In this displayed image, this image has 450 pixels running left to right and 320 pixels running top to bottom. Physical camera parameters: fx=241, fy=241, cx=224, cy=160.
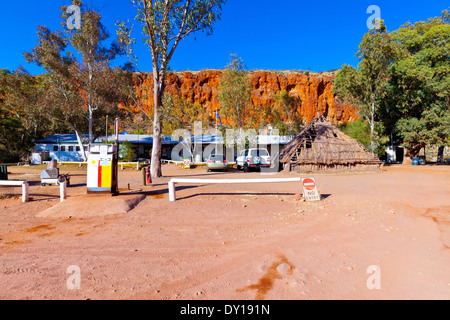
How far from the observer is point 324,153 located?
67.4 ft

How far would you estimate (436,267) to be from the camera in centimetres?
382

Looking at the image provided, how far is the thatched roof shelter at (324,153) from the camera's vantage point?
66.1 feet

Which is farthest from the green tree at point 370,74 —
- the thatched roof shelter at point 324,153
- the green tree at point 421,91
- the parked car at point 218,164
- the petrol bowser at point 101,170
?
the petrol bowser at point 101,170

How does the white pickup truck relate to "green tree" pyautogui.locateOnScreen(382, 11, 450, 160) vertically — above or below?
below

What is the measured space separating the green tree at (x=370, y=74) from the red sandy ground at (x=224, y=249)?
2376 centimetres

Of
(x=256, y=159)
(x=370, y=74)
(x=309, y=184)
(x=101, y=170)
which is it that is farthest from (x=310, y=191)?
(x=370, y=74)

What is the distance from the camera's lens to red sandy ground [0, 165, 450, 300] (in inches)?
129

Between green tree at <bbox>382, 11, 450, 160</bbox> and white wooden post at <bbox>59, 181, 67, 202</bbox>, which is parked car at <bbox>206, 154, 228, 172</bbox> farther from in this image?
green tree at <bbox>382, 11, 450, 160</bbox>

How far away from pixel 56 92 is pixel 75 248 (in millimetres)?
26977

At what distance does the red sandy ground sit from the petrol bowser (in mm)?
458

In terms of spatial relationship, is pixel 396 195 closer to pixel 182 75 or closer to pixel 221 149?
pixel 221 149

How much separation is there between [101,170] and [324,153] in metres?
17.7

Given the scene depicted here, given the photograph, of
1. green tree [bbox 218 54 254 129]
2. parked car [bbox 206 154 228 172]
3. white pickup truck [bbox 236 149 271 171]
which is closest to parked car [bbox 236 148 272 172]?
white pickup truck [bbox 236 149 271 171]

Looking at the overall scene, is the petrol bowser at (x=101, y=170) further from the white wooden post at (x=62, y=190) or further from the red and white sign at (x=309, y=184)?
the red and white sign at (x=309, y=184)
